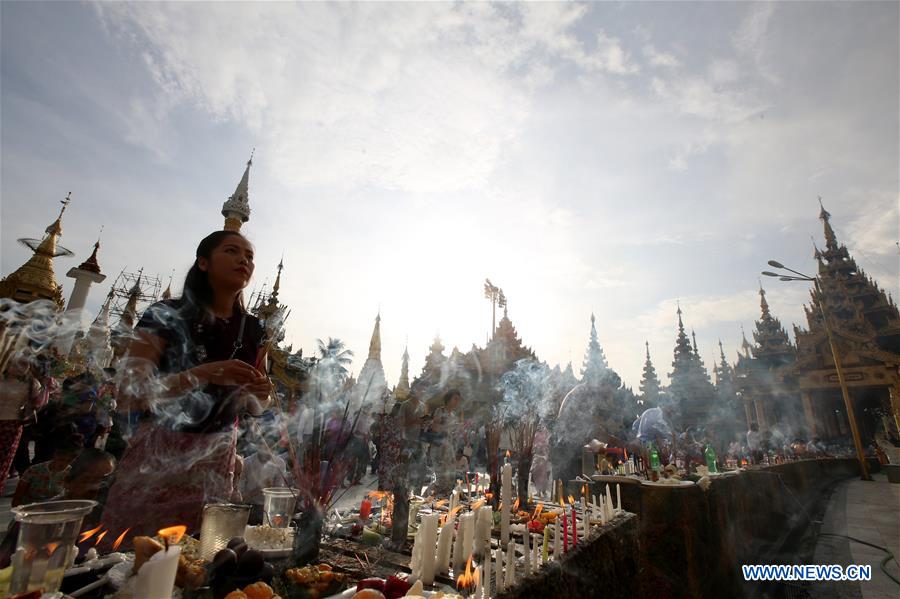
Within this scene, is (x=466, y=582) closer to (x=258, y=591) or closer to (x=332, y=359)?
(x=258, y=591)

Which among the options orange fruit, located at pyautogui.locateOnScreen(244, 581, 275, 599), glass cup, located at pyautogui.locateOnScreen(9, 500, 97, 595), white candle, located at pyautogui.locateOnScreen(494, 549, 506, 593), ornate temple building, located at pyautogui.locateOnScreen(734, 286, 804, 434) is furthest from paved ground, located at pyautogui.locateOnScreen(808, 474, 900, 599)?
ornate temple building, located at pyautogui.locateOnScreen(734, 286, 804, 434)

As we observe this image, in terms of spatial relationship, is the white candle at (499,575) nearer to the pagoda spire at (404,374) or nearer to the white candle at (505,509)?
the white candle at (505,509)

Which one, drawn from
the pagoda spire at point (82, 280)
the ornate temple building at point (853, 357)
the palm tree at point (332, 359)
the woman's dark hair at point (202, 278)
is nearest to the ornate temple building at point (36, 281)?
the pagoda spire at point (82, 280)

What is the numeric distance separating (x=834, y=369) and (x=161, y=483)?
1702 inches

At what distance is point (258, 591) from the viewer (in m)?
1.35

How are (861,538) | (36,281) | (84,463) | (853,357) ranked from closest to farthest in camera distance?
1. (84,463)
2. (861,538)
3. (36,281)
4. (853,357)

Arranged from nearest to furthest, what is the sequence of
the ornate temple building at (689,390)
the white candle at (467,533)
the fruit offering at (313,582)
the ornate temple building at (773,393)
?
the fruit offering at (313,582)
the white candle at (467,533)
the ornate temple building at (773,393)
the ornate temple building at (689,390)

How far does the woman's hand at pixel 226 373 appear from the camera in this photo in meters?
2.06

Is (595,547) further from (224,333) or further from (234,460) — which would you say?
(224,333)

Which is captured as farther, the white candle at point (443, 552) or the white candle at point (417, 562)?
the white candle at point (443, 552)

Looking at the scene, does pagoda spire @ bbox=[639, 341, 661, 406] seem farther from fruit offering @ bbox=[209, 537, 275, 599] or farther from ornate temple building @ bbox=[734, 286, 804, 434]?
fruit offering @ bbox=[209, 537, 275, 599]

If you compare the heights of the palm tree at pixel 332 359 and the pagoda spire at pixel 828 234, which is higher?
the pagoda spire at pixel 828 234

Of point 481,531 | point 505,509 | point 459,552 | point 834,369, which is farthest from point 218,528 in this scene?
point 834,369

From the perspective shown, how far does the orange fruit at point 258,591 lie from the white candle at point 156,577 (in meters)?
0.23
